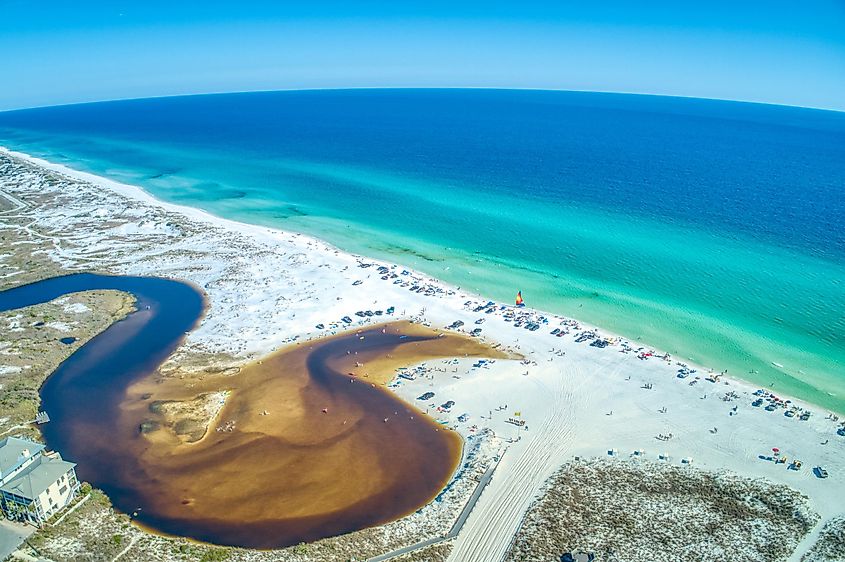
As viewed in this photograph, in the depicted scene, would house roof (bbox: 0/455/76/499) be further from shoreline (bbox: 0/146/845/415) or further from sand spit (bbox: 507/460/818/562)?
shoreline (bbox: 0/146/845/415)

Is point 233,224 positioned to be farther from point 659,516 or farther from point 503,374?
point 659,516

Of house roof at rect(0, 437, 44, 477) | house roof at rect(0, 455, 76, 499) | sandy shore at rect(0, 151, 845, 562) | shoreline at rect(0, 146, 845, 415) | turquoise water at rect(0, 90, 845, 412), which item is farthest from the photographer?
turquoise water at rect(0, 90, 845, 412)

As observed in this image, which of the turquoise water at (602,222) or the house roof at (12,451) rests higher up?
the turquoise water at (602,222)

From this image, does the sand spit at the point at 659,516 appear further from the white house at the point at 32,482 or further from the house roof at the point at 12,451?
the house roof at the point at 12,451

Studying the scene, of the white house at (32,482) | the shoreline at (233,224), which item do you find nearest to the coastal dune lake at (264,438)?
the white house at (32,482)

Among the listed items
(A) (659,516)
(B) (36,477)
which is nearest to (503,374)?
(A) (659,516)

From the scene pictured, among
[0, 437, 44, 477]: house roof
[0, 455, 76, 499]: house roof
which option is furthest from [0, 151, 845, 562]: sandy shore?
[0, 455, 76, 499]: house roof
